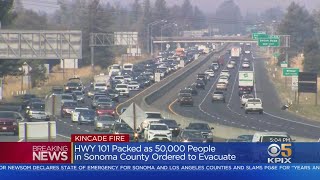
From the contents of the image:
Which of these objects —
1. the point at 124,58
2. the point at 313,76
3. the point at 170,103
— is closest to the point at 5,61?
the point at 170,103

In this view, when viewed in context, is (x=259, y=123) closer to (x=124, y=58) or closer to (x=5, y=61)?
(x=5, y=61)

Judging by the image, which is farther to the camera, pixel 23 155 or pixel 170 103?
pixel 170 103

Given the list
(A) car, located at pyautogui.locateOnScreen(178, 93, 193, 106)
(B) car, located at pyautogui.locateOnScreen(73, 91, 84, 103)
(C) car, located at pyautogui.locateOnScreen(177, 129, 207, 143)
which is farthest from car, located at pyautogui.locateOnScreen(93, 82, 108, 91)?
(C) car, located at pyautogui.locateOnScreen(177, 129, 207, 143)

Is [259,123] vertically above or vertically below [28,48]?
below

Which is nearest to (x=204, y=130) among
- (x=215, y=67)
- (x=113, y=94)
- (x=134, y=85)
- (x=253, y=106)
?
(x=253, y=106)

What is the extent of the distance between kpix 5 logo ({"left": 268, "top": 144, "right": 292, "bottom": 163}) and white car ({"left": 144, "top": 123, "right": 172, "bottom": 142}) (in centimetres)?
2029

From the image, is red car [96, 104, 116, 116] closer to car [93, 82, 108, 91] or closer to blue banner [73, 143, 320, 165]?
car [93, 82, 108, 91]

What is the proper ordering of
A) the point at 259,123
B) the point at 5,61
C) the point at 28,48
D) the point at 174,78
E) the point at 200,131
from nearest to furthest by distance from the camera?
A: the point at 200,131, the point at 259,123, the point at 28,48, the point at 5,61, the point at 174,78

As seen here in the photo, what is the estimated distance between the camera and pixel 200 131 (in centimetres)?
3978

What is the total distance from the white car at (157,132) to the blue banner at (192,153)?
2028 cm

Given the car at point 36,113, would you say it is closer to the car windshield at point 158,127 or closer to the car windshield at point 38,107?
the car windshield at point 38,107

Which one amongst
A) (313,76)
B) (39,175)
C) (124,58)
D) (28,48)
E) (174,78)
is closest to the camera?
(39,175)

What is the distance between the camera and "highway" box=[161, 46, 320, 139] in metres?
55.2

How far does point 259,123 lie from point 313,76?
20.3 meters
